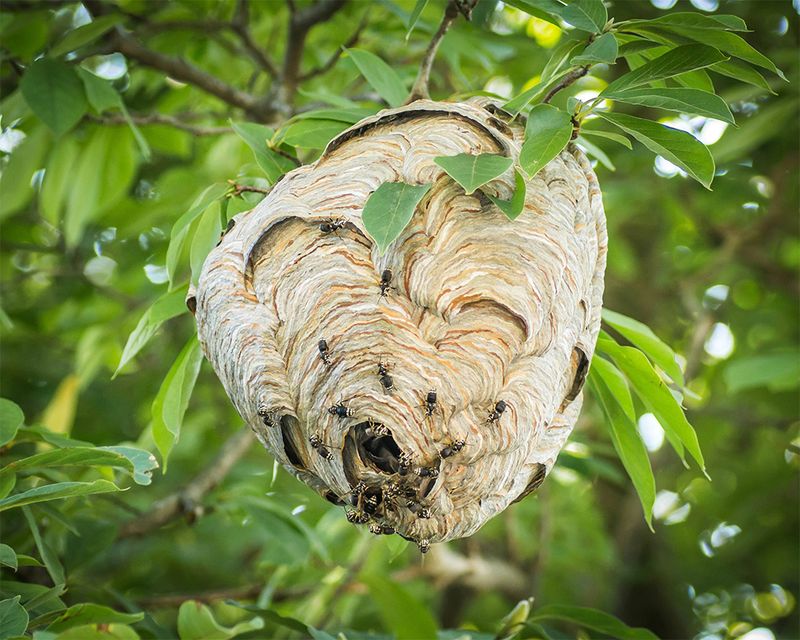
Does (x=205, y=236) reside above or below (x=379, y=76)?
below

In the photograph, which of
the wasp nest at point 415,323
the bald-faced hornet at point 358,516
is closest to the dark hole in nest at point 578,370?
the wasp nest at point 415,323

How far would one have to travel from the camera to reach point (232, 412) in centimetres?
463

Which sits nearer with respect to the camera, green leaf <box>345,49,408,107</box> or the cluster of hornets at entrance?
the cluster of hornets at entrance

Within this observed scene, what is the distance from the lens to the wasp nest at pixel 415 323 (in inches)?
52.1

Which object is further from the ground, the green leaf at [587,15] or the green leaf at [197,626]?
the green leaf at [587,15]

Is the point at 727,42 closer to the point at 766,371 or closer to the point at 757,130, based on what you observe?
the point at 766,371

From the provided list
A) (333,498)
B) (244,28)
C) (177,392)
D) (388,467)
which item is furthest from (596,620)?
(244,28)

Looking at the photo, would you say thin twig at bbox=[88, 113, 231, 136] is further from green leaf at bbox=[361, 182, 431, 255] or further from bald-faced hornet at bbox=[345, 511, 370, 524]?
bald-faced hornet at bbox=[345, 511, 370, 524]

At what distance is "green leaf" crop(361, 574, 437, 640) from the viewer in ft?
5.58

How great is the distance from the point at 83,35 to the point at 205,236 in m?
0.97

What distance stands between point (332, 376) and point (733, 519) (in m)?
3.51

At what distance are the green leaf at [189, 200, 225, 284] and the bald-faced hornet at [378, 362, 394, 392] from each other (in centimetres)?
57

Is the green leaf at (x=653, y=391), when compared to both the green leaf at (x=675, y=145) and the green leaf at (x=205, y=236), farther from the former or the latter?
the green leaf at (x=205, y=236)

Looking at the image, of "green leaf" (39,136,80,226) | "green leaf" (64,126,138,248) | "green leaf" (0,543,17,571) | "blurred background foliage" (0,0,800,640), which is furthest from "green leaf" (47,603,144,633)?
"green leaf" (39,136,80,226)
